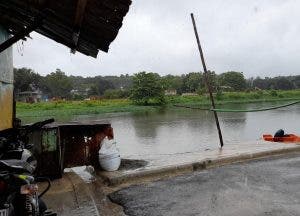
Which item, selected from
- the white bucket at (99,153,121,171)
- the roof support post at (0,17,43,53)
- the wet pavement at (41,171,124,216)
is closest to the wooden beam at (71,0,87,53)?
the roof support post at (0,17,43,53)

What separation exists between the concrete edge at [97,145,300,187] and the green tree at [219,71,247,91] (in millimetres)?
99245

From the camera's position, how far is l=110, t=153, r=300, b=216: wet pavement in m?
5.14

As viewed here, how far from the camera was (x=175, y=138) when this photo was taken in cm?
2414

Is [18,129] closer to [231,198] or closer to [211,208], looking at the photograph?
[211,208]

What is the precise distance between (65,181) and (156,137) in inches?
731

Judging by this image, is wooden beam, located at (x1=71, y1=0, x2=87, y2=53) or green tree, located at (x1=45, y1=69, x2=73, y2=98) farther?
green tree, located at (x1=45, y1=69, x2=73, y2=98)

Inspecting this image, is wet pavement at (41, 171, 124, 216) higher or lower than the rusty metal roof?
lower

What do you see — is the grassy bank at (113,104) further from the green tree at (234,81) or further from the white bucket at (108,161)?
the white bucket at (108,161)

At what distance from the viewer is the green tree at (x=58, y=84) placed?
8969 cm

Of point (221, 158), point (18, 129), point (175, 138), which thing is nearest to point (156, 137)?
point (175, 138)

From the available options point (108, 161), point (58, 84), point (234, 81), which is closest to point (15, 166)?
point (108, 161)

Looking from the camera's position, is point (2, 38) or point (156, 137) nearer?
point (2, 38)

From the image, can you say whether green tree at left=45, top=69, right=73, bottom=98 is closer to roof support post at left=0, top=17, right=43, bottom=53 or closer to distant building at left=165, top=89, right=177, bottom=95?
distant building at left=165, top=89, right=177, bottom=95

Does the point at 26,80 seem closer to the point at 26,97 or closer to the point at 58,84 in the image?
the point at 26,97
